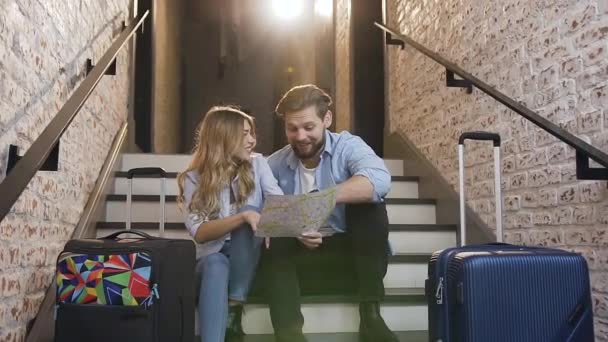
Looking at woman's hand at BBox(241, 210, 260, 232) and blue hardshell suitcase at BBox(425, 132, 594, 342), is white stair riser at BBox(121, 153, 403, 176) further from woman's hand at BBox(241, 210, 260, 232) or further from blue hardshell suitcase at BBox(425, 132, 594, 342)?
blue hardshell suitcase at BBox(425, 132, 594, 342)

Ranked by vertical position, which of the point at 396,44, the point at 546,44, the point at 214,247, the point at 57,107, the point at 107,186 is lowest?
the point at 214,247

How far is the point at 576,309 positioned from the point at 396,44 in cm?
271

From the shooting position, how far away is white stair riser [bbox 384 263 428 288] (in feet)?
8.71

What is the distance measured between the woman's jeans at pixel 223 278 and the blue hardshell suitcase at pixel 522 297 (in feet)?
2.31

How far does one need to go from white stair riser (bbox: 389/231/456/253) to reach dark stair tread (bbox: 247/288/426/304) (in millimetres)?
370

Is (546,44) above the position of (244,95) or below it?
below

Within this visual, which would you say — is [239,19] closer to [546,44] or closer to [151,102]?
[151,102]

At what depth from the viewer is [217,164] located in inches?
85.4

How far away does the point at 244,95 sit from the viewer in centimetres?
784

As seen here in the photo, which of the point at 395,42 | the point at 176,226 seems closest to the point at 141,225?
the point at 176,226

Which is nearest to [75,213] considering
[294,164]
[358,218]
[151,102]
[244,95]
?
[294,164]

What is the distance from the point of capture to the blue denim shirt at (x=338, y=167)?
216 cm

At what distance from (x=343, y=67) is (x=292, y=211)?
333cm

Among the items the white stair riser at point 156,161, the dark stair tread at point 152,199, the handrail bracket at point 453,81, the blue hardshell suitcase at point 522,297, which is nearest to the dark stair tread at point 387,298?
the blue hardshell suitcase at point 522,297
